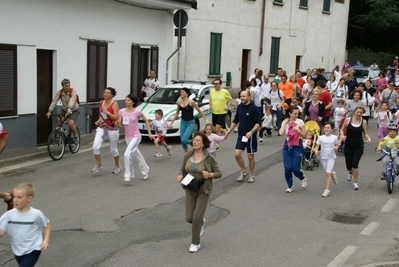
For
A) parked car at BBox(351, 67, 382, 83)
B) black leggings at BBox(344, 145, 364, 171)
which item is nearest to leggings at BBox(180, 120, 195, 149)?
black leggings at BBox(344, 145, 364, 171)

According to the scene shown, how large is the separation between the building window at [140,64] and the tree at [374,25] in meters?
26.0

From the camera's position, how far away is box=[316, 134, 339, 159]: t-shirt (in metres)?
10.9

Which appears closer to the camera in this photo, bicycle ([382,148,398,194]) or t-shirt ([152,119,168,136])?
bicycle ([382,148,398,194])

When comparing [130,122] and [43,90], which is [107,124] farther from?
[43,90]

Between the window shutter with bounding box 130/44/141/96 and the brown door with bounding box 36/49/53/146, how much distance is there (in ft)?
14.1

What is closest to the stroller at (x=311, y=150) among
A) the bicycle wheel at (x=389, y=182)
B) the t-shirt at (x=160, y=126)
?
the bicycle wheel at (x=389, y=182)

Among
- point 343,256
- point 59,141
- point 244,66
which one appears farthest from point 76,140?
point 244,66

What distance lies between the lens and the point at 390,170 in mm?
11047

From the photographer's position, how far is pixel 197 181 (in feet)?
24.9

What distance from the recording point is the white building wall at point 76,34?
47.5ft

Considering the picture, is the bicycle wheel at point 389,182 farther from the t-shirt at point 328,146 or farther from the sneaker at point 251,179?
the sneaker at point 251,179

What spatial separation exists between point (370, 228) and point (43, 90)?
9.71 m

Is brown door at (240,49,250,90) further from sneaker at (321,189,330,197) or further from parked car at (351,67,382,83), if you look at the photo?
sneaker at (321,189,330,197)

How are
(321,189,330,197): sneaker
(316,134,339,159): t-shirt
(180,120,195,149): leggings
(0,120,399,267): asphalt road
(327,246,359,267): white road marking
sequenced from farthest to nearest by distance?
(180,120,195,149): leggings, (316,134,339,159): t-shirt, (321,189,330,197): sneaker, (0,120,399,267): asphalt road, (327,246,359,267): white road marking
